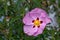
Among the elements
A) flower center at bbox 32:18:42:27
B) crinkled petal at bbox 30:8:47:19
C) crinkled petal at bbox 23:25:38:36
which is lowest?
crinkled petal at bbox 23:25:38:36

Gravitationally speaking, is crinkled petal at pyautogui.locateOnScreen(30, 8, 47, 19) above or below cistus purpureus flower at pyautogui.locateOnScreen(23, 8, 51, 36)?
above

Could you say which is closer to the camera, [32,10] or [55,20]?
[32,10]

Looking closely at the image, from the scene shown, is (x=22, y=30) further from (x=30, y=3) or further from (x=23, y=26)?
(x=30, y=3)

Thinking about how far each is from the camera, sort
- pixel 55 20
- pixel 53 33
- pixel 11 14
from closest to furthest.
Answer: pixel 53 33, pixel 11 14, pixel 55 20

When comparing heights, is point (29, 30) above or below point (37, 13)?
below

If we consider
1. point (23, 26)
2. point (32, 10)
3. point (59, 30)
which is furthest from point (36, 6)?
point (59, 30)

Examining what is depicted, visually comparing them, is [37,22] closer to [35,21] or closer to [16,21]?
[35,21]

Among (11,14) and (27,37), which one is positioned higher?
(11,14)

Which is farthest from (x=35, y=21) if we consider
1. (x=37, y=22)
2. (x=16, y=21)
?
(x=16, y=21)
